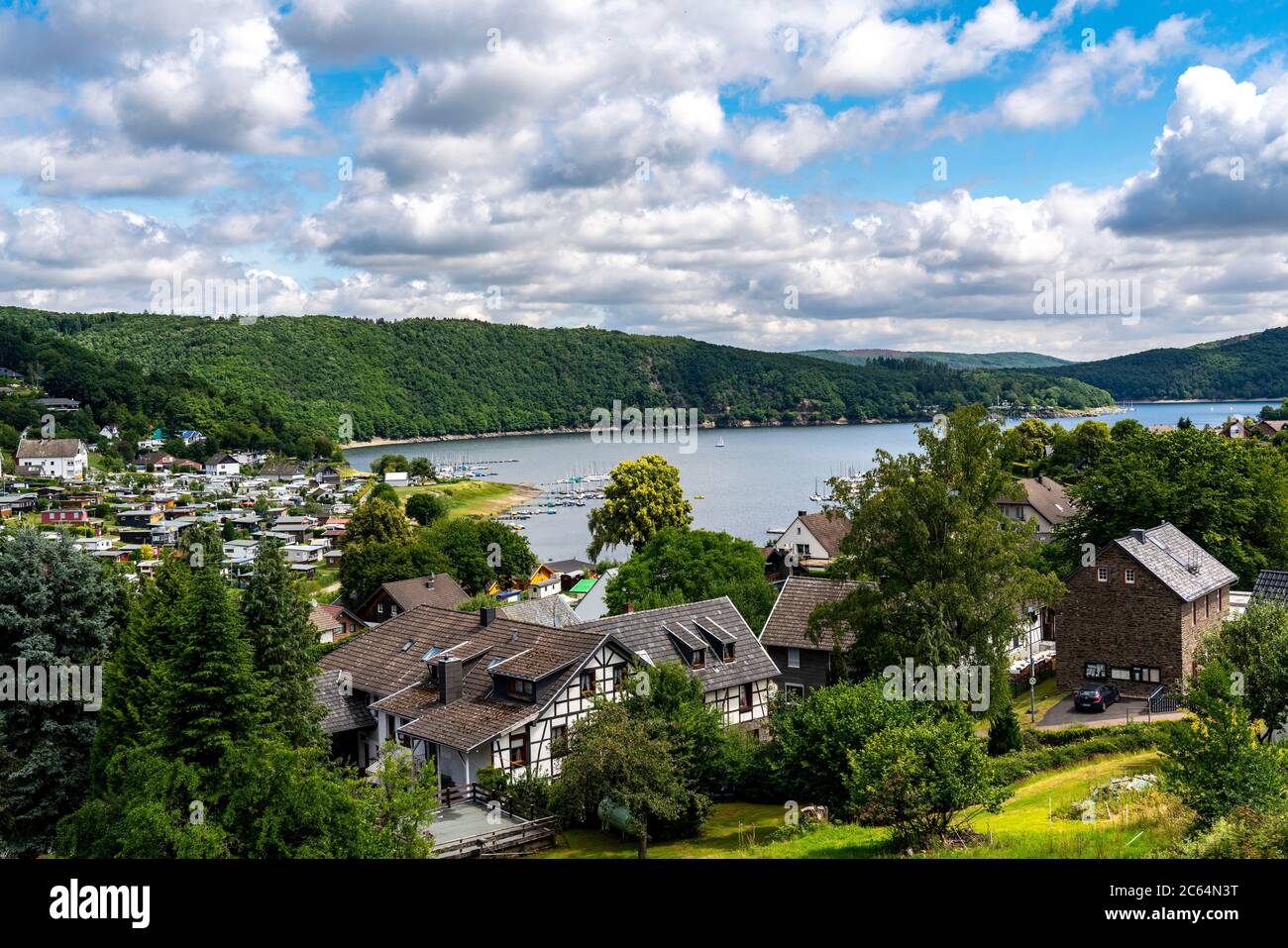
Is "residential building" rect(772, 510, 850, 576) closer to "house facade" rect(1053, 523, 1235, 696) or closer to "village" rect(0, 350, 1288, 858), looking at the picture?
"village" rect(0, 350, 1288, 858)

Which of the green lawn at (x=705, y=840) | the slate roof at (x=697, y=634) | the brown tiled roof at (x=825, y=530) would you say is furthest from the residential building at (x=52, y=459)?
the green lawn at (x=705, y=840)

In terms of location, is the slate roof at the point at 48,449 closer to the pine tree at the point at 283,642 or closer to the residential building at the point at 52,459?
the residential building at the point at 52,459

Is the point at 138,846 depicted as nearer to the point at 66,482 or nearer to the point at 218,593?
the point at 218,593

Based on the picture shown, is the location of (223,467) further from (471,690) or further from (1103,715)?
(1103,715)

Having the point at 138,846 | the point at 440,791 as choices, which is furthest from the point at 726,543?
the point at 138,846

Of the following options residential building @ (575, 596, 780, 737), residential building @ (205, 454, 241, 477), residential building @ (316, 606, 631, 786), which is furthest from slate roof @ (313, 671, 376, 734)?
residential building @ (205, 454, 241, 477)

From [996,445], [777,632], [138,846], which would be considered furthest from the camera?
[777,632]

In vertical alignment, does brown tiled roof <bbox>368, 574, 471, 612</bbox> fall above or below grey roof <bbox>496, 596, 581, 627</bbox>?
below
